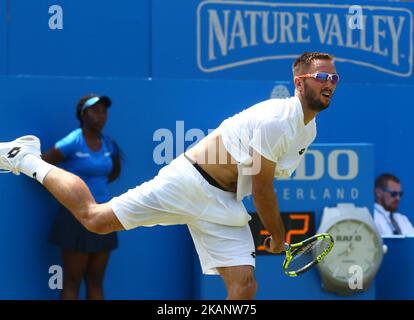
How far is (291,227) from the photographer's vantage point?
730 centimetres

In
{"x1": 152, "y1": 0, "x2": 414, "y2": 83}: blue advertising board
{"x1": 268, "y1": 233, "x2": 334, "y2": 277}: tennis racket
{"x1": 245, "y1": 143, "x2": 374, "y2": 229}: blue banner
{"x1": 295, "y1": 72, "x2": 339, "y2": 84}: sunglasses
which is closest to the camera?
{"x1": 295, "y1": 72, "x2": 339, "y2": 84}: sunglasses

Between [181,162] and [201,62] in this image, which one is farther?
→ [201,62]

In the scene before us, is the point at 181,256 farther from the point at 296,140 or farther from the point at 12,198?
the point at 296,140

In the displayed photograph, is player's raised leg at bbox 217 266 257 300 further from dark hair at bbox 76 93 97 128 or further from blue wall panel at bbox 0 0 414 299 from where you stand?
dark hair at bbox 76 93 97 128

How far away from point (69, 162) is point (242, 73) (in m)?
1.65

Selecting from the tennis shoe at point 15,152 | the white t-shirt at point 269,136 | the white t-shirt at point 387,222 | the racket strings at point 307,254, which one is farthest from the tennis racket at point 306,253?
the white t-shirt at point 387,222

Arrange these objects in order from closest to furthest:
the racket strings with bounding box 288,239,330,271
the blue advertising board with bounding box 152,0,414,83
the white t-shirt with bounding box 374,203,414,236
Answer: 1. the racket strings with bounding box 288,239,330,271
2. the blue advertising board with bounding box 152,0,414,83
3. the white t-shirt with bounding box 374,203,414,236

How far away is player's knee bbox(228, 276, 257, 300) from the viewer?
5383 millimetres

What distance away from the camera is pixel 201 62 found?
25.6 ft

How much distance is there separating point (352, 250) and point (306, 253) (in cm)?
135

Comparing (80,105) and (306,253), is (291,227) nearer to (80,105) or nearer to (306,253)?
(306,253)

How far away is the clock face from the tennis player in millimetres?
1815

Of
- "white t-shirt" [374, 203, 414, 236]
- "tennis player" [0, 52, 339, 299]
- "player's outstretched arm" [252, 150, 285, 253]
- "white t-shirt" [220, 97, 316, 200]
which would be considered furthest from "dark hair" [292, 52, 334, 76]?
"white t-shirt" [374, 203, 414, 236]
